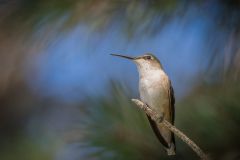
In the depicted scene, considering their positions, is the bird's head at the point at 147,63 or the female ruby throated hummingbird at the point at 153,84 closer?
the female ruby throated hummingbird at the point at 153,84

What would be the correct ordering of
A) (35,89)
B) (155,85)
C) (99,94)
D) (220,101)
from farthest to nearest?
(155,85)
(35,89)
(99,94)
(220,101)

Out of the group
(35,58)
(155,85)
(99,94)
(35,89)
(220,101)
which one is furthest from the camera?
(155,85)

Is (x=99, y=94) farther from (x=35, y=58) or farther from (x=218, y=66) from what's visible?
(x=35, y=58)

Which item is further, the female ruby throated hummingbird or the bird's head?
the bird's head

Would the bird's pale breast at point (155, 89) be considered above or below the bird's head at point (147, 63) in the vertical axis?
below

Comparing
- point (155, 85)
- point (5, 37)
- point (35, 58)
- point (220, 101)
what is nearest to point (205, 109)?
point (220, 101)

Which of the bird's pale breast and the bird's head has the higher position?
the bird's head

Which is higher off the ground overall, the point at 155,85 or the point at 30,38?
the point at 30,38

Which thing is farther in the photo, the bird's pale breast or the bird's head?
the bird's head

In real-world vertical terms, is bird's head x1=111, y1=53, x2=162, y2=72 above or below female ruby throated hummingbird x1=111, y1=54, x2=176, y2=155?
above

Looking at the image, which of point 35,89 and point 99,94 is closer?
point 99,94

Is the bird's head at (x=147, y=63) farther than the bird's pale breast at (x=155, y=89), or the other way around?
the bird's head at (x=147, y=63)
